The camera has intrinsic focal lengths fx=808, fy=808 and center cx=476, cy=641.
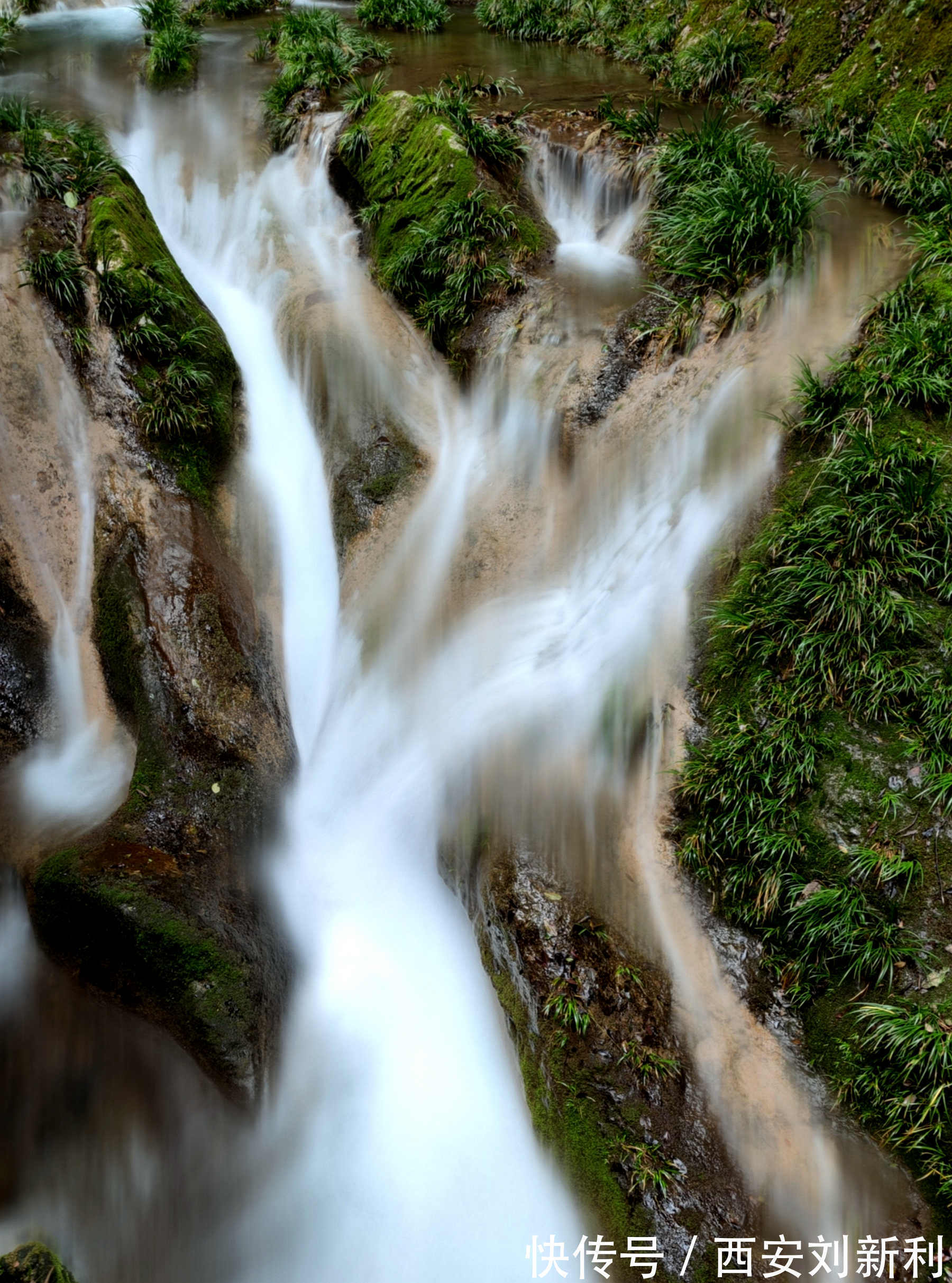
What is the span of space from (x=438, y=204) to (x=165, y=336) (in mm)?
3152

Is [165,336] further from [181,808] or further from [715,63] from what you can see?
[715,63]

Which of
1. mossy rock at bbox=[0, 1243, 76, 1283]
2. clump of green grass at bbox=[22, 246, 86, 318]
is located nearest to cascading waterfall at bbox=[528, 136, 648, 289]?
clump of green grass at bbox=[22, 246, 86, 318]

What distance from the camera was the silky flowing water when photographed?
4.43m

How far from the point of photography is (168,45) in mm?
11539

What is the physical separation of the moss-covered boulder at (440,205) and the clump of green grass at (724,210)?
1.25m

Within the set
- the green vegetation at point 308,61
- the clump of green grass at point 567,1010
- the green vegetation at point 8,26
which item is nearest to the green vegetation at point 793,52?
the green vegetation at point 308,61

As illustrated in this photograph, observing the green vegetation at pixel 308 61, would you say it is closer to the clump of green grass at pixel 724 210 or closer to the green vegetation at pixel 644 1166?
the clump of green grass at pixel 724 210

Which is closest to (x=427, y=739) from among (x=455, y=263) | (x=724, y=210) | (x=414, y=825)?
(x=414, y=825)

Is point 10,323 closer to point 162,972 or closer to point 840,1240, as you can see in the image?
point 162,972

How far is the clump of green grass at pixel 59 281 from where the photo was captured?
6.58 m

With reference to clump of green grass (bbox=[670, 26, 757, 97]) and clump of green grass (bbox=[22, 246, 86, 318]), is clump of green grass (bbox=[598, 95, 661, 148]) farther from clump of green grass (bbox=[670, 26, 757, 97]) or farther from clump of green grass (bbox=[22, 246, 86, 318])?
clump of green grass (bbox=[22, 246, 86, 318])

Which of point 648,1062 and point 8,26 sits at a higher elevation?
point 8,26

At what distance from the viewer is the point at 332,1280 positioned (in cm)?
439

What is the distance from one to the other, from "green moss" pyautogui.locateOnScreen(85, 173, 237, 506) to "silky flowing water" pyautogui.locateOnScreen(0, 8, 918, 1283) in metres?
0.40
